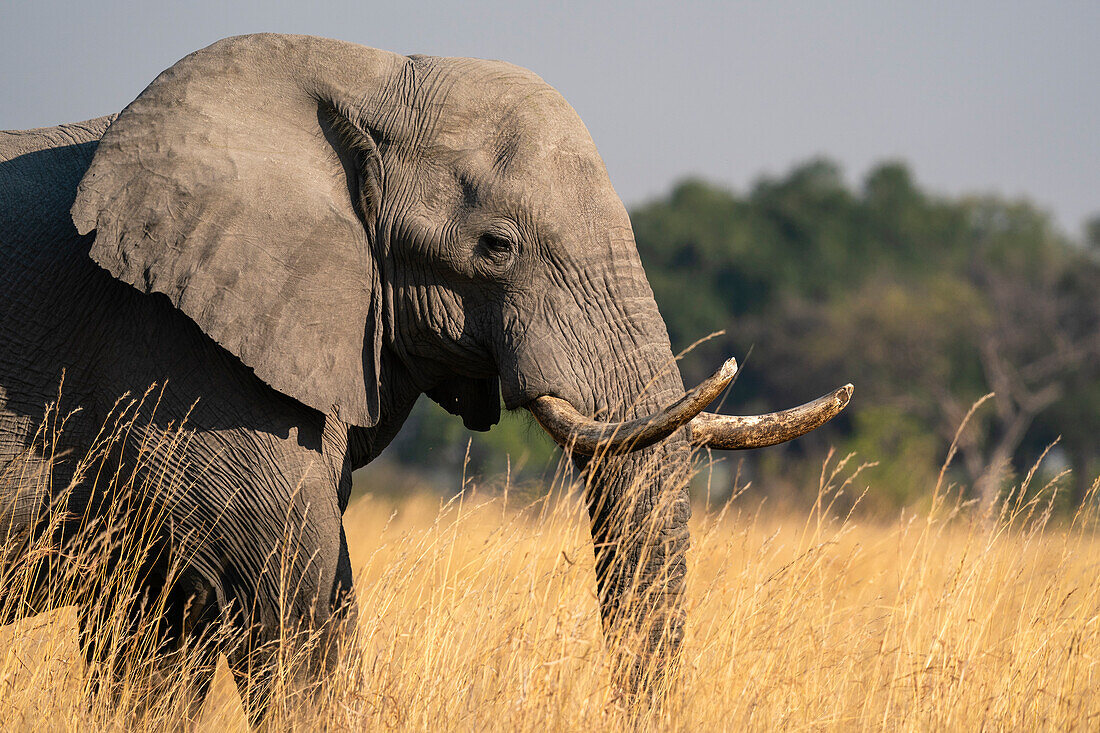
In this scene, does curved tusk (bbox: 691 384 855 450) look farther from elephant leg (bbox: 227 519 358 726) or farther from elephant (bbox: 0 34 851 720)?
elephant leg (bbox: 227 519 358 726)

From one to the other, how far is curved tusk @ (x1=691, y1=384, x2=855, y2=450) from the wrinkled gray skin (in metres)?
0.13

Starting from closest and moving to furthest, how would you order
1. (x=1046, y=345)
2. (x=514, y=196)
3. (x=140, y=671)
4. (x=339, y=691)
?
1. (x=339, y=691)
2. (x=514, y=196)
3. (x=140, y=671)
4. (x=1046, y=345)

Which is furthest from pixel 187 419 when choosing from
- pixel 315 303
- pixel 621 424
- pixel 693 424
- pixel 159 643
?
pixel 693 424

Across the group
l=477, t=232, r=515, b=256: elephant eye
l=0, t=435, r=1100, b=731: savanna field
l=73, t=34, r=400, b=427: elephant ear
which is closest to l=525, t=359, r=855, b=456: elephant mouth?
l=0, t=435, r=1100, b=731: savanna field

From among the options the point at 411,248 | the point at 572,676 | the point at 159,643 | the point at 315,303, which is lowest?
the point at 159,643

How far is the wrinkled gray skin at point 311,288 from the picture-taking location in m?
3.55

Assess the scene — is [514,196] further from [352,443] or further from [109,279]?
[109,279]

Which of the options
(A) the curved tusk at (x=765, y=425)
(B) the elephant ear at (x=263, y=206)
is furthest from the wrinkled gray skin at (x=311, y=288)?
(A) the curved tusk at (x=765, y=425)

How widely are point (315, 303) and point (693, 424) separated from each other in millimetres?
1160

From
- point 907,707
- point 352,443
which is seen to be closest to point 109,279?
point 352,443

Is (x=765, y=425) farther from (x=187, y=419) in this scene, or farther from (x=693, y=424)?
(x=187, y=419)

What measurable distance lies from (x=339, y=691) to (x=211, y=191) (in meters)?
1.46

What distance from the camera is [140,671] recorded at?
3928 mm

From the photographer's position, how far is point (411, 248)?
12.2 ft
